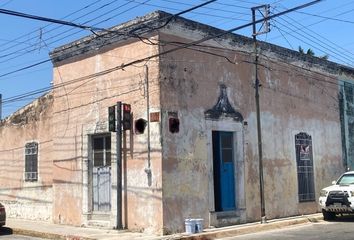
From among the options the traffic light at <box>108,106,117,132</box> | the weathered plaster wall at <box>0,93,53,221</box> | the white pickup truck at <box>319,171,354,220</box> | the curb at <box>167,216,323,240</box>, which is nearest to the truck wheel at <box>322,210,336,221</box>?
the white pickup truck at <box>319,171,354,220</box>

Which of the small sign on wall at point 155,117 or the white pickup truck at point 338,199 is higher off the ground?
the small sign on wall at point 155,117

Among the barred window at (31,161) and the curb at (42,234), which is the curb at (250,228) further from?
the barred window at (31,161)

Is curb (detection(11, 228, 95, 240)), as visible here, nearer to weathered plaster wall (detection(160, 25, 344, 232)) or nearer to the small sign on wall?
weathered plaster wall (detection(160, 25, 344, 232))

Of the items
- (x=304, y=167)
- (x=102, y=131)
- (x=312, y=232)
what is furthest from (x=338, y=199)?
(x=102, y=131)

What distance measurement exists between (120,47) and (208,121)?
11.4ft

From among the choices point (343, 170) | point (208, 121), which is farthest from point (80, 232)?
point (343, 170)

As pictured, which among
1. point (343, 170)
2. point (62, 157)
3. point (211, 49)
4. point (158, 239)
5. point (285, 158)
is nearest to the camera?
point (158, 239)

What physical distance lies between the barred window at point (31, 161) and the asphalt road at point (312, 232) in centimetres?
891

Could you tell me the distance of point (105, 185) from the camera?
639 inches

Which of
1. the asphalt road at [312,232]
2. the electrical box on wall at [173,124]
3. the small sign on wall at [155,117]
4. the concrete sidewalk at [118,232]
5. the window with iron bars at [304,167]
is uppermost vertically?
the small sign on wall at [155,117]

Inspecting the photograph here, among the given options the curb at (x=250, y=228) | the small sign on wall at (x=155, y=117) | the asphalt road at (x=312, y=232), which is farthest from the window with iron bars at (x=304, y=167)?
the small sign on wall at (x=155, y=117)

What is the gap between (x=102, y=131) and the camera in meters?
16.2

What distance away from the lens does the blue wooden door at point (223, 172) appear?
53.1 ft

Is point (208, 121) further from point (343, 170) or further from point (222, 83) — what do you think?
point (343, 170)
